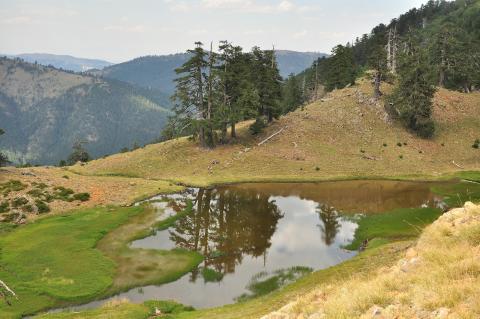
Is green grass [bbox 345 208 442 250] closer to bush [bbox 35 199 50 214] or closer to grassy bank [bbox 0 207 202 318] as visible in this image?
grassy bank [bbox 0 207 202 318]

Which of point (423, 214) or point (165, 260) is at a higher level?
point (423, 214)

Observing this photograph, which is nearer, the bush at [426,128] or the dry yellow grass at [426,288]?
the dry yellow grass at [426,288]

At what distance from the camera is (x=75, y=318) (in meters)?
21.7

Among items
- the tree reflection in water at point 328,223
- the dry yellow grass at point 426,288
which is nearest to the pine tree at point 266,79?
the tree reflection in water at point 328,223

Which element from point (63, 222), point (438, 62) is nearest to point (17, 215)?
point (63, 222)

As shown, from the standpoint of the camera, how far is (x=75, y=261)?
3138 centimetres

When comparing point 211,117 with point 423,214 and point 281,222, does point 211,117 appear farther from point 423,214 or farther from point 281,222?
point 423,214

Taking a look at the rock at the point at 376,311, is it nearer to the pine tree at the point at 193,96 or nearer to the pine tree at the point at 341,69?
the pine tree at the point at 193,96

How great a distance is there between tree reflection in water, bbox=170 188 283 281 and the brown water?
81 mm

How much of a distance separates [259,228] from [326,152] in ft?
107

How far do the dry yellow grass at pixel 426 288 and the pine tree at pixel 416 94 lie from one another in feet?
204

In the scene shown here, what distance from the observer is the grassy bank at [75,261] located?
26.3m

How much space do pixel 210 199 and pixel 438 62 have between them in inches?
2851

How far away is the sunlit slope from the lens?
205 feet
